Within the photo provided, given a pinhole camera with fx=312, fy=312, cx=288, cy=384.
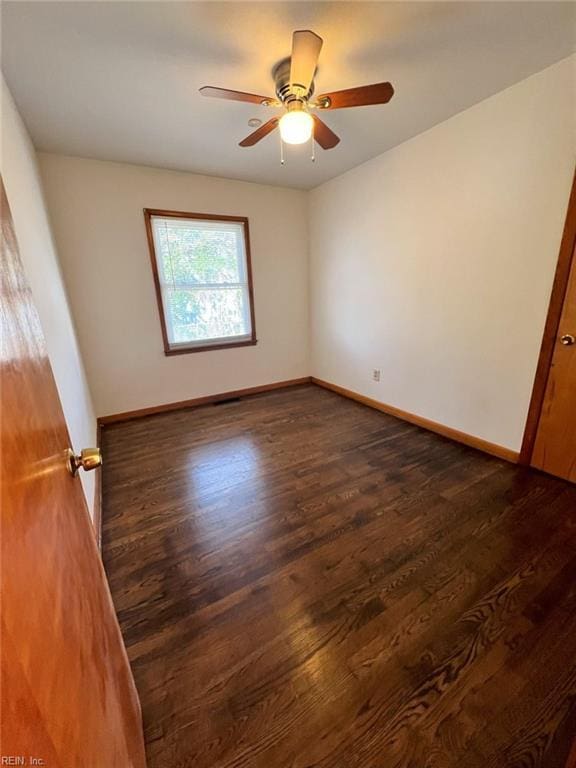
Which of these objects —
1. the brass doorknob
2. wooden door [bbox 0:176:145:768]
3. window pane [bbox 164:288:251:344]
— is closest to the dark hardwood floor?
wooden door [bbox 0:176:145:768]

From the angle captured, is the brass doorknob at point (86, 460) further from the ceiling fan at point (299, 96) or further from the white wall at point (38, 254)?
the ceiling fan at point (299, 96)

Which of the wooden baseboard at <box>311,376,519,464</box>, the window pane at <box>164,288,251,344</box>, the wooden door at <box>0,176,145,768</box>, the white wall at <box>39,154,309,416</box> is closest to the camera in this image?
the wooden door at <box>0,176,145,768</box>

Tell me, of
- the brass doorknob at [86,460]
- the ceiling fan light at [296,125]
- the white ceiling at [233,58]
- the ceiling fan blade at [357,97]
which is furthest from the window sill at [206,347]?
the brass doorknob at [86,460]

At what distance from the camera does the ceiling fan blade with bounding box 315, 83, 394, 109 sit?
152 cm

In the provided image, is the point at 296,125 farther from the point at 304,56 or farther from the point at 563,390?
the point at 563,390

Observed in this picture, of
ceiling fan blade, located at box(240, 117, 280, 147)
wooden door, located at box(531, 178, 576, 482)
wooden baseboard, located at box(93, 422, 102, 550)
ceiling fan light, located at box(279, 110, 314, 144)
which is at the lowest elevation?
wooden baseboard, located at box(93, 422, 102, 550)

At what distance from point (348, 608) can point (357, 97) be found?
2.45 m

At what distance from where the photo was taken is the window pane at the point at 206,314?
3.42m

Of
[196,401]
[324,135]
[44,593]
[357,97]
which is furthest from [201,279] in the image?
[44,593]

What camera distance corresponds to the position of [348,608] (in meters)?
1.34

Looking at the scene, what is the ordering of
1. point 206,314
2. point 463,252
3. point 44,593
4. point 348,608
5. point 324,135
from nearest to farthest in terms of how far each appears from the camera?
point 44,593
point 348,608
point 324,135
point 463,252
point 206,314

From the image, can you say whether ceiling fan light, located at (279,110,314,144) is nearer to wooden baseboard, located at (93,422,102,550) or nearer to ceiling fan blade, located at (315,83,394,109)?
ceiling fan blade, located at (315,83,394,109)

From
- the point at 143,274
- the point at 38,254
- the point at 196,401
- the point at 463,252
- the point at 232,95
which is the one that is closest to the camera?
the point at 232,95

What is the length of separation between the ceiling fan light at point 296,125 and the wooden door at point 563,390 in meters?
1.59
